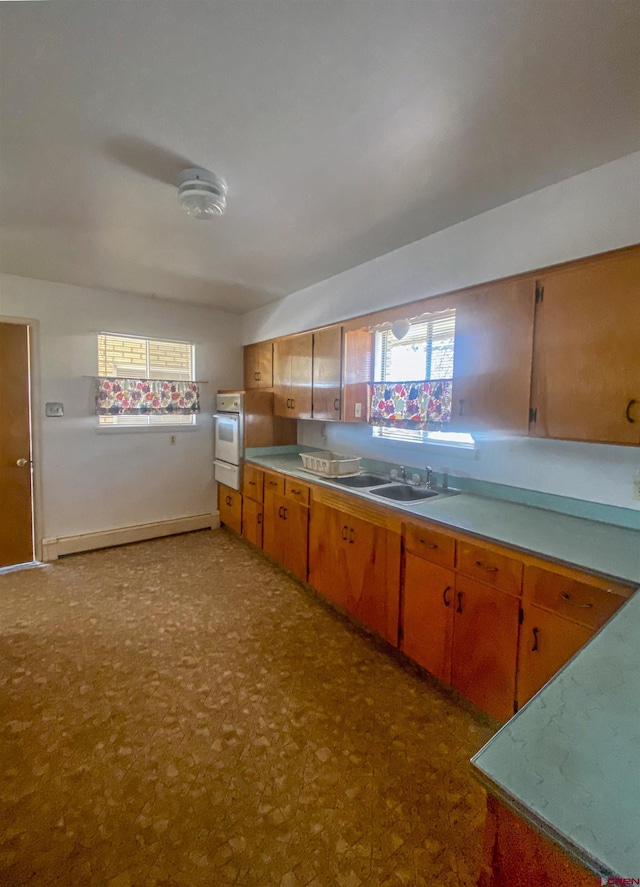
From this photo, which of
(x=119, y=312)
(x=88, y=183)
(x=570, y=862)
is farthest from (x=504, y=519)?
(x=119, y=312)

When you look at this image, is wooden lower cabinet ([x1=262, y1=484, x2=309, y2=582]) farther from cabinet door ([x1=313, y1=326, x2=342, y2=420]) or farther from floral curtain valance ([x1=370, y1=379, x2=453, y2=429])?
floral curtain valance ([x1=370, y1=379, x2=453, y2=429])

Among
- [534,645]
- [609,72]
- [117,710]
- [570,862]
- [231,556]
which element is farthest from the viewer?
[231,556]

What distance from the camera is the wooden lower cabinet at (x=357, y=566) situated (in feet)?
7.54

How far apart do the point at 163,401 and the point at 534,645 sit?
3.64m

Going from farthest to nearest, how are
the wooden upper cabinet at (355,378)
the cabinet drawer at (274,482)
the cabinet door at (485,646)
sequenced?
the cabinet drawer at (274,482), the wooden upper cabinet at (355,378), the cabinet door at (485,646)

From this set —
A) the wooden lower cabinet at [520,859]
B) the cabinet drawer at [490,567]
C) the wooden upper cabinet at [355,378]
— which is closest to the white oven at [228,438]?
the wooden upper cabinet at [355,378]

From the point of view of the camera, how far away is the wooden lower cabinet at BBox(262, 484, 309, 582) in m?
3.10

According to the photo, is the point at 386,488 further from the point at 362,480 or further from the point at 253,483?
the point at 253,483

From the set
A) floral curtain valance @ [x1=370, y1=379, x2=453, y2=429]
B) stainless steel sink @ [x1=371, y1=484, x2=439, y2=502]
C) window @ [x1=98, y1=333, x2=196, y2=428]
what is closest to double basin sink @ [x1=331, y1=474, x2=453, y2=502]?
stainless steel sink @ [x1=371, y1=484, x2=439, y2=502]

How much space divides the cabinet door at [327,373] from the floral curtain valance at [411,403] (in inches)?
12.9

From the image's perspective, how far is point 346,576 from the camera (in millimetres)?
2641

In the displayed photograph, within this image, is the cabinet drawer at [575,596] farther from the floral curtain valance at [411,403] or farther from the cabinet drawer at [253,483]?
the cabinet drawer at [253,483]

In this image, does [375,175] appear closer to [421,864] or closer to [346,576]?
[346,576]

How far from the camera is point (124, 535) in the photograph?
392 centimetres
